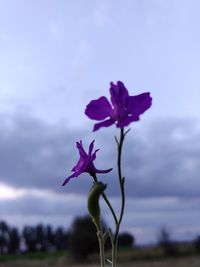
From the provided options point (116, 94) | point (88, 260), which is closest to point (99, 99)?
point (116, 94)

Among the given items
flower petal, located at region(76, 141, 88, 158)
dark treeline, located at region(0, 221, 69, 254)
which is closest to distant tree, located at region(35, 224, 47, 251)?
dark treeline, located at region(0, 221, 69, 254)

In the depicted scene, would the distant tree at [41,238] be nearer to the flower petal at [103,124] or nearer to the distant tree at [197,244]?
the distant tree at [197,244]

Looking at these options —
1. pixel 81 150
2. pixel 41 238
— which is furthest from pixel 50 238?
pixel 81 150

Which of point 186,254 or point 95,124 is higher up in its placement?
point 186,254

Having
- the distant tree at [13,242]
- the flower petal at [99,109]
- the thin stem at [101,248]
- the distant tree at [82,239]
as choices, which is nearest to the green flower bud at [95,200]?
the thin stem at [101,248]

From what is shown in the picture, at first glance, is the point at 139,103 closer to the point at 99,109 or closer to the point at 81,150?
the point at 99,109

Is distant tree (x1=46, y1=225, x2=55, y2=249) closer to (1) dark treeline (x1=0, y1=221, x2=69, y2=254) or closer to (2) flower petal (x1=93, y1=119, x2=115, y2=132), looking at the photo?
(1) dark treeline (x1=0, y1=221, x2=69, y2=254)

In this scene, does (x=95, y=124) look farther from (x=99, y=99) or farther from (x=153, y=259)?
(x=153, y=259)
